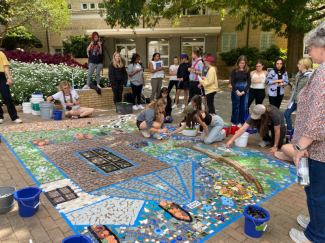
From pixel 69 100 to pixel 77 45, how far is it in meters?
16.1

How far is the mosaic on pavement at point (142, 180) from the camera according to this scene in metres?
3.04

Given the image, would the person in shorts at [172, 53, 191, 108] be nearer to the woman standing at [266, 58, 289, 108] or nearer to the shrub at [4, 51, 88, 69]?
the woman standing at [266, 58, 289, 108]

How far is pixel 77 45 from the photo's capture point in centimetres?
2178

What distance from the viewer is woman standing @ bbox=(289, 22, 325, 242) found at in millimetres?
2211

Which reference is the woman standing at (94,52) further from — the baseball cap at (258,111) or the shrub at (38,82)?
the baseball cap at (258,111)

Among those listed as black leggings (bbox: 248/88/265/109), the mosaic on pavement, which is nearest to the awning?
black leggings (bbox: 248/88/265/109)

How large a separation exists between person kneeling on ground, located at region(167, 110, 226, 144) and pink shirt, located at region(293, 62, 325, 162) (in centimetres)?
316

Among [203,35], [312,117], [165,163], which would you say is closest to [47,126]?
[165,163]

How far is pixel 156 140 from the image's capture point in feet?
19.8

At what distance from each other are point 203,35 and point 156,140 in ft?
54.2

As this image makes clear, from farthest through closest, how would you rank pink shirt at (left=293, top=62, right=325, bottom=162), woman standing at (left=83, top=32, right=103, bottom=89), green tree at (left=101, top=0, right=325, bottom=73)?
green tree at (left=101, top=0, right=325, bottom=73) → woman standing at (left=83, top=32, right=103, bottom=89) → pink shirt at (left=293, top=62, right=325, bottom=162)

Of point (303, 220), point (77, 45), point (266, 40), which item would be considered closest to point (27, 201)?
point (303, 220)

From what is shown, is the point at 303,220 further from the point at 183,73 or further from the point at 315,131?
the point at 183,73

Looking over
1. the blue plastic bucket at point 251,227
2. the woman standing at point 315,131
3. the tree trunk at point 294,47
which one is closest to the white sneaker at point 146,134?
the blue plastic bucket at point 251,227
